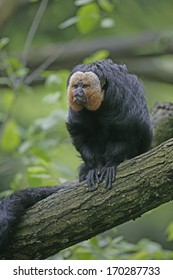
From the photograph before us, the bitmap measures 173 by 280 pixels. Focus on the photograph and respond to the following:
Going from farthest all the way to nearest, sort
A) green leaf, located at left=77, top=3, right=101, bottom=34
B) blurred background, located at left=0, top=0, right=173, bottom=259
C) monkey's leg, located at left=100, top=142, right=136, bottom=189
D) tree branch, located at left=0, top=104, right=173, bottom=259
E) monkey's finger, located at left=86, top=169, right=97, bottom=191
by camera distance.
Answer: blurred background, located at left=0, top=0, right=173, bottom=259 < green leaf, located at left=77, top=3, right=101, bottom=34 < monkey's leg, located at left=100, top=142, right=136, bottom=189 < monkey's finger, located at left=86, top=169, right=97, bottom=191 < tree branch, located at left=0, top=104, right=173, bottom=259

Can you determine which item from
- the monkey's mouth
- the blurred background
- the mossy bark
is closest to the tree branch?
the mossy bark

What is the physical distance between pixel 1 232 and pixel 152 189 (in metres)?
0.51

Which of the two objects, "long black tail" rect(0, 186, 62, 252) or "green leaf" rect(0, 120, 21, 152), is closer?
"long black tail" rect(0, 186, 62, 252)

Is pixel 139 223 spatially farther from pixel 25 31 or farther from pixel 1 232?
pixel 1 232

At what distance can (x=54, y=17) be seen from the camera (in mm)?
4391

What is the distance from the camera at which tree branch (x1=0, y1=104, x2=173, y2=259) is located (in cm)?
219

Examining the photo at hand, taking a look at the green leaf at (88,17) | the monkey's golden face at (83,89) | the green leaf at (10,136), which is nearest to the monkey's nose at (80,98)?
the monkey's golden face at (83,89)

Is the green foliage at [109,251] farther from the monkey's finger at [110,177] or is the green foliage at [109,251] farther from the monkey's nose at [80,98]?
the monkey's nose at [80,98]

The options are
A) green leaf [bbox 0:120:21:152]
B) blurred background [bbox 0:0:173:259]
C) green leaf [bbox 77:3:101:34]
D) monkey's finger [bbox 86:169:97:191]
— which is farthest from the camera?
blurred background [bbox 0:0:173:259]

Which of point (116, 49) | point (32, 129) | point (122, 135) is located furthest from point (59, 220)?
point (116, 49)

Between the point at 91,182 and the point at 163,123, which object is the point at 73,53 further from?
the point at 91,182

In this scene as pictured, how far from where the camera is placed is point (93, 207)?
2260 mm

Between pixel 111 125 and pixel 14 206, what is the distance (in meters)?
0.42

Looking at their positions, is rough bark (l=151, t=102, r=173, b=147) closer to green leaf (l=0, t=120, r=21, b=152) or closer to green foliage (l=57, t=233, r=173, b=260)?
green foliage (l=57, t=233, r=173, b=260)
